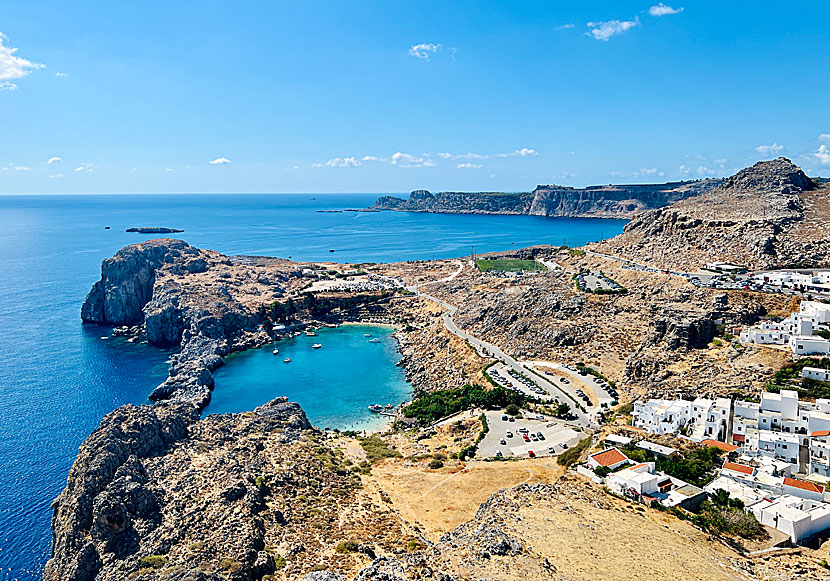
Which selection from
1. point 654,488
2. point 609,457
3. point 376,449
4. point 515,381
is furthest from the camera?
point 515,381

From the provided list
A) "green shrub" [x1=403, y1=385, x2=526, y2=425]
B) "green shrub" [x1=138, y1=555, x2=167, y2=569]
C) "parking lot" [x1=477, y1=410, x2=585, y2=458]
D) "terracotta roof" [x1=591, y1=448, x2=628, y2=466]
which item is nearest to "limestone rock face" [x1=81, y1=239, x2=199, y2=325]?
"green shrub" [x1=403, y1=385, x2=526, y2=425]

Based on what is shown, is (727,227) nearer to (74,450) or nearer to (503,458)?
(503,458)

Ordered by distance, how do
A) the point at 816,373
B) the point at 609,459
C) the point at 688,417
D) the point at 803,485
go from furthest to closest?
the point at 816,373, the point at 688,417, the point at 609,459, the point at 803,485

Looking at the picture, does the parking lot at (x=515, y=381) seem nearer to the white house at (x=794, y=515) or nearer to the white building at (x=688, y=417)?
the white building at (x=688, y=417)

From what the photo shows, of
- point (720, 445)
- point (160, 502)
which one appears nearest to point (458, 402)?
point (720, 445)

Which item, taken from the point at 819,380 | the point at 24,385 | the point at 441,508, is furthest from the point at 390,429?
the point at 24,385

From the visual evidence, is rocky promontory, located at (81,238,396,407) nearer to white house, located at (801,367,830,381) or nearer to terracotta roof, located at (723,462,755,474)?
terracotta roof, located at (723,462,755,474)

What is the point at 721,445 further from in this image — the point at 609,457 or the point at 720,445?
the point at 609,457
